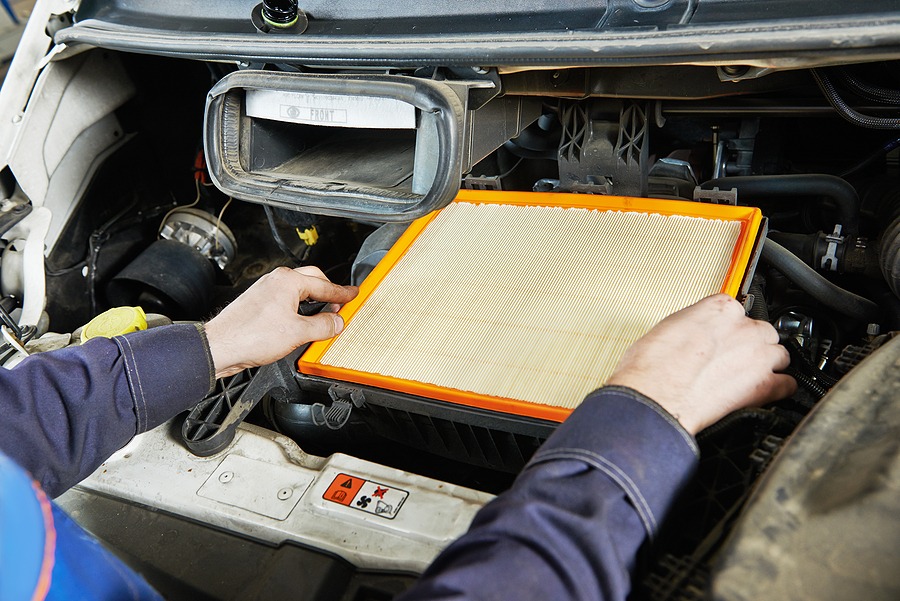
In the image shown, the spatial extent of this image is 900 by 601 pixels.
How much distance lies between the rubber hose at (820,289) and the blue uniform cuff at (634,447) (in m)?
0.63

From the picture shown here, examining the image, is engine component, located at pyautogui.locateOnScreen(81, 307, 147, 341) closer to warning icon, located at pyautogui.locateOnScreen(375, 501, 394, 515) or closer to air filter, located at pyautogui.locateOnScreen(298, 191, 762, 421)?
air filter, located at pyautogui.locateOnScreen(298, 191, 762, 421)

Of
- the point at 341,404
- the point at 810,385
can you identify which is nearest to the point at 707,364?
the point at 810,385

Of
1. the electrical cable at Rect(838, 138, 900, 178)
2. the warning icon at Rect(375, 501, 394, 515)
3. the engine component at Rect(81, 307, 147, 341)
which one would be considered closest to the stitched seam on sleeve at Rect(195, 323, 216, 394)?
the engine component at Rect(81, 307, 147, 341)

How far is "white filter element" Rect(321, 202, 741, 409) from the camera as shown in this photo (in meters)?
1.05

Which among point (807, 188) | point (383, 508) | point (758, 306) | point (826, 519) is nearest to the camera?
point (826, 519)

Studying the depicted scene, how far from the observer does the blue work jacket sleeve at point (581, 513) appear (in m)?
0.64

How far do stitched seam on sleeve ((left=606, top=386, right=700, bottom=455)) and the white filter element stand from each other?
22cm

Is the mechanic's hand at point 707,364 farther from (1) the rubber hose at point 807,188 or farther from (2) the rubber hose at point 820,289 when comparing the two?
(1) the rubber hose at point 807,188

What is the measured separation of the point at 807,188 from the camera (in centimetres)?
132

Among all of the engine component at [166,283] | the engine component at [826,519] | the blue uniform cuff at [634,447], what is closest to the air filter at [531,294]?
the blue uniform cuff at [634,447]

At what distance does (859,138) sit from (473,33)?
1064mm

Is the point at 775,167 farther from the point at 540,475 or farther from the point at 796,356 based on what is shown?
the point at 540,475

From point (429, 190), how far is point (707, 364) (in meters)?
0.52

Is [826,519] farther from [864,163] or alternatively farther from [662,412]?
[864,163]
